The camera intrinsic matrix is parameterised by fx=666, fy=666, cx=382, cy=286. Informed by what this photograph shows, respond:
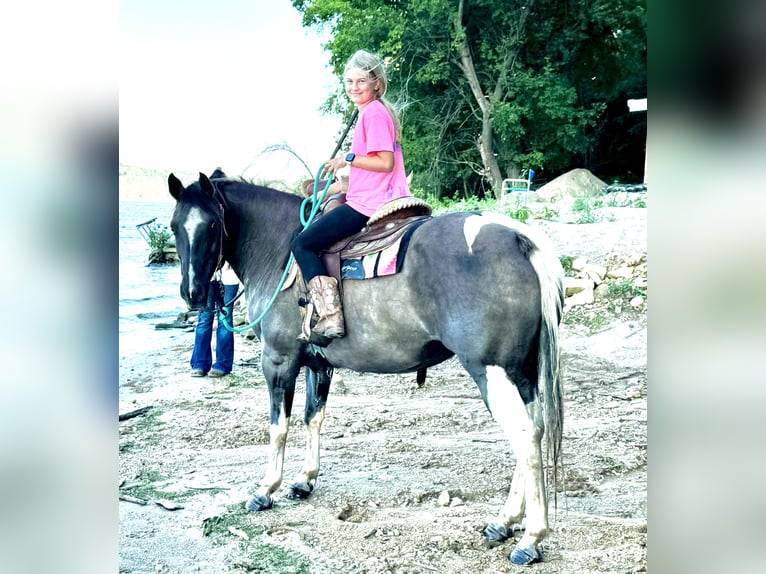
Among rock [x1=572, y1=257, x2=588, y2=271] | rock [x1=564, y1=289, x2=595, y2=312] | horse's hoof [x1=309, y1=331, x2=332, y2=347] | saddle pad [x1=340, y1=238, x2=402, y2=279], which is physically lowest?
rock [x1=564, y1=289, x2=595, y2=312]

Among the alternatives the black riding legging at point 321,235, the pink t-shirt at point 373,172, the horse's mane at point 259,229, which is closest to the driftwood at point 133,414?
the horse's mane at point 259,229

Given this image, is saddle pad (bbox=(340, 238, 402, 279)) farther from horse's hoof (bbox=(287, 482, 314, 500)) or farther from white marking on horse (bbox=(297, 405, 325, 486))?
horse's hoof (bbox=(287, 482, 314, 500))

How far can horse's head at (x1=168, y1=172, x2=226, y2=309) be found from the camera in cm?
294

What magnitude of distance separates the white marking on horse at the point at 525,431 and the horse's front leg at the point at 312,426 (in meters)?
1.03

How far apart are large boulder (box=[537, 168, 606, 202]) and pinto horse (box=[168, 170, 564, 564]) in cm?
469

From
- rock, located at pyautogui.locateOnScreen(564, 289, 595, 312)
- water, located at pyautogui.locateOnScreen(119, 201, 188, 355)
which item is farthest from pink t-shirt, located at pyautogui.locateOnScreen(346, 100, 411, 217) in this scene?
rock, located at pyautogui.locateOnScreen(564, 289, 595, 312)

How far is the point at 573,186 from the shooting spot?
7.36 metres

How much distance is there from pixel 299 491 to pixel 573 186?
5.22 metres

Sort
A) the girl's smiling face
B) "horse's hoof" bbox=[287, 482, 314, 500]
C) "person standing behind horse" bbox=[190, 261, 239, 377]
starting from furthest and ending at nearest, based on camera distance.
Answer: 1. "person standing behind horse" bbox=[190, 261, 239, 377]
2. "horse's hoof" bbox=[287, 482, 314, 500]
3. the girl's smiling face

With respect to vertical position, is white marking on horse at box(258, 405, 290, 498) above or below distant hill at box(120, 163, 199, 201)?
below

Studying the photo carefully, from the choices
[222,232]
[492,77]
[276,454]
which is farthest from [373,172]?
[492,77]

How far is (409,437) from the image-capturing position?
4.21 meters
